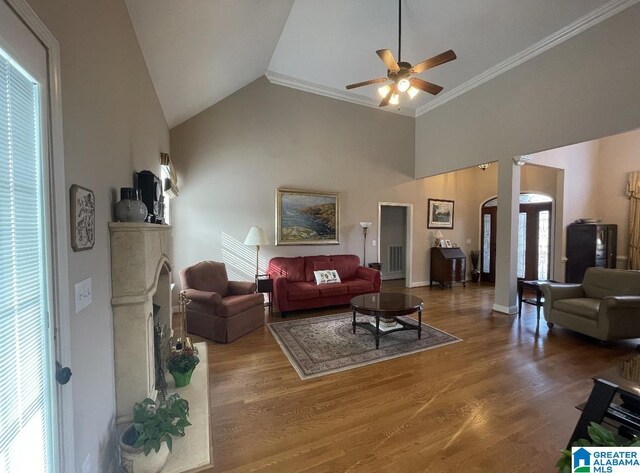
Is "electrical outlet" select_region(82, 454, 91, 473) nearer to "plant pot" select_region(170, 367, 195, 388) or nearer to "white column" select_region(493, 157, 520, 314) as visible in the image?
"plant pot" select_region(170, 367, 195, 388)

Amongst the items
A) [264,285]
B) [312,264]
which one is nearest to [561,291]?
[312,264]

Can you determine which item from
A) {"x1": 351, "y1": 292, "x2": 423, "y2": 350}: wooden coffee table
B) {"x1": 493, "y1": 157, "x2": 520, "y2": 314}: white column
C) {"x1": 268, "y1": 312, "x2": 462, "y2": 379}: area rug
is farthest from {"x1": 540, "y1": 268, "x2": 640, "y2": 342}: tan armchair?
{"x1": 351, "y1": 292, "x2": 423, "y2": 350}: wooden coffee table

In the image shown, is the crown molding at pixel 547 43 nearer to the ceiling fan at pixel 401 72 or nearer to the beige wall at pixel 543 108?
the beige wall at pixel 543 108

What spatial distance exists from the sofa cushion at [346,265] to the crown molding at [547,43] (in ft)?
12.4

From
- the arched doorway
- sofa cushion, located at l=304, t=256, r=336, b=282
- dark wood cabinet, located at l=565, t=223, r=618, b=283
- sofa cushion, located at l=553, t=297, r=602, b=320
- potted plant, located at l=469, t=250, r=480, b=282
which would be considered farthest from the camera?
potted plant, located at l=469, t=250, r=480, b=282

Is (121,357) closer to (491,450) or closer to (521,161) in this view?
(491,450)

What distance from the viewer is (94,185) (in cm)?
141

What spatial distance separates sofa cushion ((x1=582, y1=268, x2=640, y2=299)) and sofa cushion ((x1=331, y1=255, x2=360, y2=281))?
3378 mm

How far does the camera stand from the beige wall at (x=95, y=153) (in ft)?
3.79

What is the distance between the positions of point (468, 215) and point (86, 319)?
7814mm

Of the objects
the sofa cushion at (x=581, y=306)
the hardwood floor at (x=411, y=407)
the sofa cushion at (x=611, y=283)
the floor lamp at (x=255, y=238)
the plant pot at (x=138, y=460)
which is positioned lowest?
the hardwood floor at (x=411, y=407)

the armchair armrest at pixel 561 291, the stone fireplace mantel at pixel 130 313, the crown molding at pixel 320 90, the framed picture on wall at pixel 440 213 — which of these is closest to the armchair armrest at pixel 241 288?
the stone fireplace mantel at pixel 130 313

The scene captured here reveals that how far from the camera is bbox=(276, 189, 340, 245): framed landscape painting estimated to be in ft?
16.8

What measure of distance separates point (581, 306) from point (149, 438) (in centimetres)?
463
